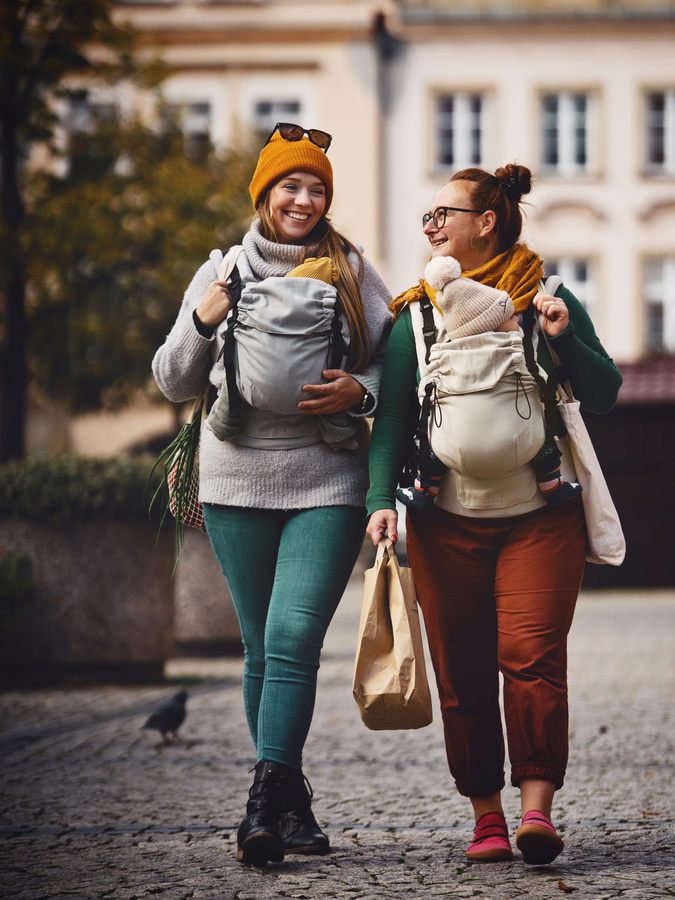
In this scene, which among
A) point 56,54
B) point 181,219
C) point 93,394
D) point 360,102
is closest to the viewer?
point 56,54

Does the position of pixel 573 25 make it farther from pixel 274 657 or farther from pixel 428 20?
pixel 274 657

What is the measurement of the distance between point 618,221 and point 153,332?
29.5 ft

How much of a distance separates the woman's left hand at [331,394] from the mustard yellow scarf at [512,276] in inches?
12.2

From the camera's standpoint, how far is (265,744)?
3.58m

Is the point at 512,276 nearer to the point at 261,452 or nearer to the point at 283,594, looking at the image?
the point at 261,452

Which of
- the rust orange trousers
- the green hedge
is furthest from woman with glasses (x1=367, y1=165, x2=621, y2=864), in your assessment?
the green hedge

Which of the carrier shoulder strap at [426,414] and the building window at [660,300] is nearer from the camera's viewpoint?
the carrier shoulder strap at [426,414]

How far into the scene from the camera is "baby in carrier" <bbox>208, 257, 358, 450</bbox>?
356 centimetres

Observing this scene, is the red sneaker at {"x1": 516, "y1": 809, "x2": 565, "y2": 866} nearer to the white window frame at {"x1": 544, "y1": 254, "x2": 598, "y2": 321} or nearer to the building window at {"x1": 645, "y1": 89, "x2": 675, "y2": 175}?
the white window frame at {"x1": 544, "y1": 254, "x2": 598, "y2": 321}

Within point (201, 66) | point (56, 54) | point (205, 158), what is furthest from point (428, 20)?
point (56, 54)

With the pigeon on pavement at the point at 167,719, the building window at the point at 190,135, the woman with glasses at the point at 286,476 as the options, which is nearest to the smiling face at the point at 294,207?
the woman with glasses at the point at 286,476

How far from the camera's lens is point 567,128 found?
76.7 feet

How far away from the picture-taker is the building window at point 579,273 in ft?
76.7

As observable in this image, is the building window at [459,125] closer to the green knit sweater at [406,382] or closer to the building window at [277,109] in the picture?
the building window at [277,109]
